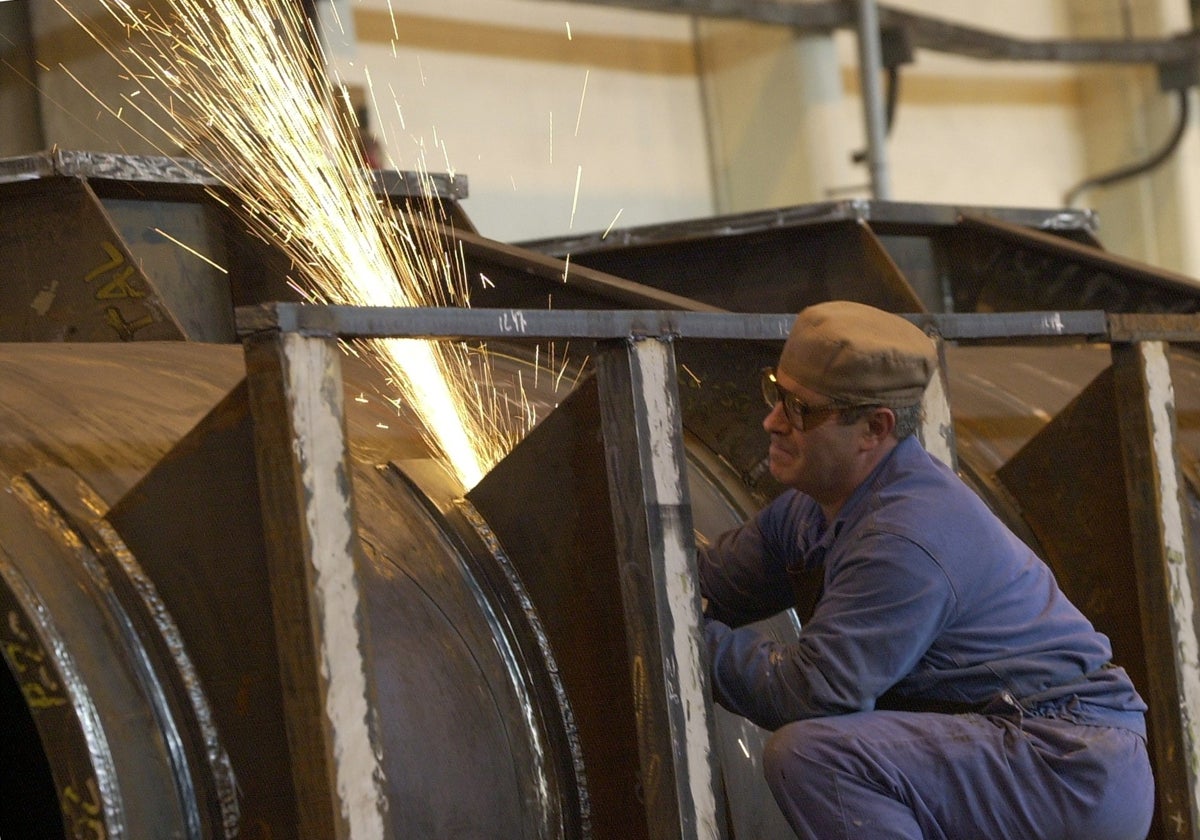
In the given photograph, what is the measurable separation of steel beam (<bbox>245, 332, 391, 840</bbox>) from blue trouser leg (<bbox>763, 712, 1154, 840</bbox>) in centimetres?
59

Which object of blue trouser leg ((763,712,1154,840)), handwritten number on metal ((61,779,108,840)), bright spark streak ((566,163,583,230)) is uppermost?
bright spark streak ((566,163,583,230))

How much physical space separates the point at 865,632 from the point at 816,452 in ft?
1.07

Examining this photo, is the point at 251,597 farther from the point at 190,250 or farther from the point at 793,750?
the point at 190,250

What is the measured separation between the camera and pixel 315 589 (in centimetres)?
195

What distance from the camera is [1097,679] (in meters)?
2.44

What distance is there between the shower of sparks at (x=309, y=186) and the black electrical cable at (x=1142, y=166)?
8.10m

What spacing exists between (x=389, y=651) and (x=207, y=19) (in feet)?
6.56

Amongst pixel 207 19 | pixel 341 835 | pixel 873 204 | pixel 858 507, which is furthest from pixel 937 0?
pixel 341 835

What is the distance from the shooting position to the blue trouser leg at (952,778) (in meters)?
2.21

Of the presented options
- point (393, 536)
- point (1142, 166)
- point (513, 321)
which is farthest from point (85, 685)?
point (1142, 166)

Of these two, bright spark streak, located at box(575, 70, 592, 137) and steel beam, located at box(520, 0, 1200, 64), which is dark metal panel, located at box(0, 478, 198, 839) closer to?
Result: steel beam, located at box(520, 0, 1200, 64)

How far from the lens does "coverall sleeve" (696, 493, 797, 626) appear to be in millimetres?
2590

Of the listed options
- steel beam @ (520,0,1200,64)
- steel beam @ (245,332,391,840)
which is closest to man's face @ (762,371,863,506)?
steel beam @ (245,332,391,840)

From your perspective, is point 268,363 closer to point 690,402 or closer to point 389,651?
point 389,651
